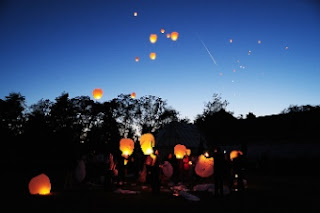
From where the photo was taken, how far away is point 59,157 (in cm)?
2008

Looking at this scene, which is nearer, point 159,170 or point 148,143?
point 159,170

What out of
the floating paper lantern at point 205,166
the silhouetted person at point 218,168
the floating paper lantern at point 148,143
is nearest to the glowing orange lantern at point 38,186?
the floating paper lantern at point 148,143

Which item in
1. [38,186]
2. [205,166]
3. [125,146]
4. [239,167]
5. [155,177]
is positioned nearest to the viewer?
[38,186]

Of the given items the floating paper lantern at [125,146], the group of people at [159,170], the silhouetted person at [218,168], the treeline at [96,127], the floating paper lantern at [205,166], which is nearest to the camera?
the silhouetted person at [218,168]

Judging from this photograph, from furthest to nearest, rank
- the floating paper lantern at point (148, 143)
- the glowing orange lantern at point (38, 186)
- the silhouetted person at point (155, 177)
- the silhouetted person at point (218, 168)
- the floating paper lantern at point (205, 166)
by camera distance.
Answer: the floating paper lantern at point (148, 143), the floating paper lantern at point (205, 166), the silhouetted person at point (155, 177), the silhouetted person at point (218, 168), the glowing orange lantern at point (38, 186)

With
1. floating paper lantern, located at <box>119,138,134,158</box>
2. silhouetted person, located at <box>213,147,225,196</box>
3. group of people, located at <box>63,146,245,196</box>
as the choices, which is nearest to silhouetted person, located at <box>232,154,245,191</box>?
group of people, located at <box>63,146,245,196</box>

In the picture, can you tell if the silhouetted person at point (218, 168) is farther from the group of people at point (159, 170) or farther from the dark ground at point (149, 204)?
the dark ground at point (149, 204)

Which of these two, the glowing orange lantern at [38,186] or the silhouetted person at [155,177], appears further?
the silhouetted person at [155,177]

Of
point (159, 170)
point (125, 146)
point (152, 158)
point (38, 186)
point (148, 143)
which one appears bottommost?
point (38, 186)

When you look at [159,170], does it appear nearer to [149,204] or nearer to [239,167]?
[149,204]

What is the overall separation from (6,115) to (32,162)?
22855 millimetres

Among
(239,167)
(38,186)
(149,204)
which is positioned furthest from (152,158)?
(38,186)

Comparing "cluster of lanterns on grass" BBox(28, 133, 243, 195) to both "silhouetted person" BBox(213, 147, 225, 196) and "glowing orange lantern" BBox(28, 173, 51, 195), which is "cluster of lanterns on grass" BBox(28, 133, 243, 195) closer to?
"glowing orange lantern" BBox(28, 173, 51, 195)

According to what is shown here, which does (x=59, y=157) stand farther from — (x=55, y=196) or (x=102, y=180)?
(x=55, y=196)
